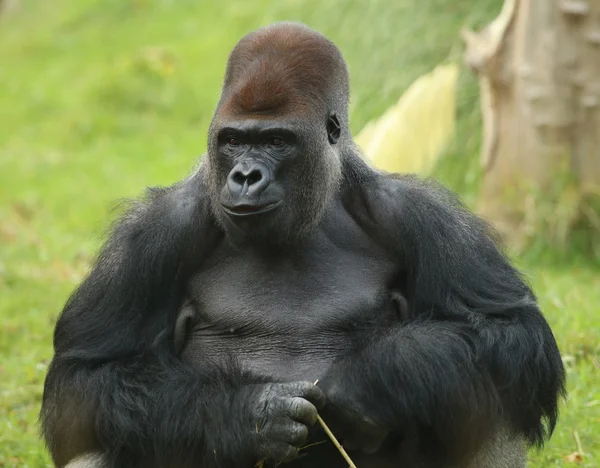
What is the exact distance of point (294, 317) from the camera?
4.40 metres

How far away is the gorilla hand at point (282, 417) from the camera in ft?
13.0

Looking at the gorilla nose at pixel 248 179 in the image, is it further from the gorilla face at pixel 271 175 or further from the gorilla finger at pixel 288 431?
the gorilla finger at pixel 288 431

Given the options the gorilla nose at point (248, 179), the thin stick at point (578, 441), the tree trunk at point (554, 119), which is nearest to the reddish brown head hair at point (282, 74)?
the gorilla nose at point (248, 179)

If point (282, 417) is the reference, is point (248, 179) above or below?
above

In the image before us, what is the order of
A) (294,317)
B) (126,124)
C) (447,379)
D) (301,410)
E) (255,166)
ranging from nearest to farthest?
(301,410)
(255,166)
(447,379)
(294,317)
(126,124)

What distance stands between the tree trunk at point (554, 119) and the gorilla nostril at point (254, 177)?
13.6ft

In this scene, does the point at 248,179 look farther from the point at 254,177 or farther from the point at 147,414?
the point at 147,414

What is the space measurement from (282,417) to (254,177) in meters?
0.85

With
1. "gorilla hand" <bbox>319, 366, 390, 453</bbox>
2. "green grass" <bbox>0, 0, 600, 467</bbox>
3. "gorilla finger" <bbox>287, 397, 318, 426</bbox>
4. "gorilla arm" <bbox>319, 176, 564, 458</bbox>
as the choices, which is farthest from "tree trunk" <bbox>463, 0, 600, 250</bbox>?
"gorilla finger" <bbox>287, 397, 318, 426</bbox>

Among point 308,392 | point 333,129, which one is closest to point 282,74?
point 333,129

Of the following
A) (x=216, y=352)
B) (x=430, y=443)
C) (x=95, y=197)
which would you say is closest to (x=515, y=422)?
(x=430, y=443)

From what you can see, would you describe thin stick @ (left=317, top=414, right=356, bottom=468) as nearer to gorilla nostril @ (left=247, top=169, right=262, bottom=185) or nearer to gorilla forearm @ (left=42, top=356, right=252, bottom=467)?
gorilla forearm @ (left=42, top=356, right=252, bottom=467)

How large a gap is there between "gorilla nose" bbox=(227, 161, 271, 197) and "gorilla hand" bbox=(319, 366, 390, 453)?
28.5 inches

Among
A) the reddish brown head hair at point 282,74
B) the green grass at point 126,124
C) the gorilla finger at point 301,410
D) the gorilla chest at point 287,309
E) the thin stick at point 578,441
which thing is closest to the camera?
the gorilla finger at point 301,410
